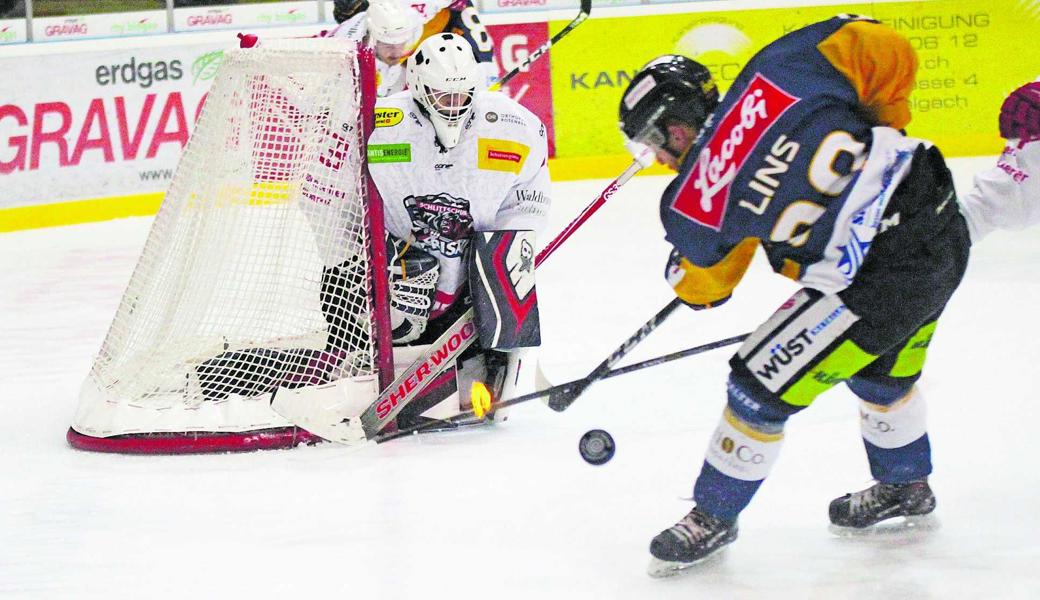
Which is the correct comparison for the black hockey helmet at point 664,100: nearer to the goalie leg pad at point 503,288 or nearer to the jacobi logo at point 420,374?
the goalie leg pad at point 503,288

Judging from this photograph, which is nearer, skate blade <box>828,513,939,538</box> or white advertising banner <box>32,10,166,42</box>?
skate blade <box>828,513,939,538</box>

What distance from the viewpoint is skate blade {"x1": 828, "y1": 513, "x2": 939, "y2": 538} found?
8.65 feet

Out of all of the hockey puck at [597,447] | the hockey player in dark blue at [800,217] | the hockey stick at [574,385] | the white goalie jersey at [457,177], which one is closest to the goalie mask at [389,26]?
the white goalie jersey at [457,177]

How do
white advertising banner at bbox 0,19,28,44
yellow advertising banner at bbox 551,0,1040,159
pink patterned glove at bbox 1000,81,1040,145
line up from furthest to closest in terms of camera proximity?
yellow advertising banner at bbox 551,0,1040,159 < white advertising banner at bbox 0,19,28,44 < pink patterned glove at bbox 1000,81,1040,145

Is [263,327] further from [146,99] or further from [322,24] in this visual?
[322,24]

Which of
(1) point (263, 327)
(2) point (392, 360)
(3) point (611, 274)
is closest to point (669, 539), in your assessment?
(2) point (392, 360)

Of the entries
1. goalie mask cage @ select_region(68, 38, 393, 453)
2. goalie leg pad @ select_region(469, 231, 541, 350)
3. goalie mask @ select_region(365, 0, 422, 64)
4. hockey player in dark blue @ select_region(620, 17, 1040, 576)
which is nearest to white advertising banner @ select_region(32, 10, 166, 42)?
goalie mask @ select_region(365, 0, 422, 64)

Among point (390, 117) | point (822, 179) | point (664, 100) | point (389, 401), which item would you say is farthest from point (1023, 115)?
point (389, 401)

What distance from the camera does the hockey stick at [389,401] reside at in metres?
3.36

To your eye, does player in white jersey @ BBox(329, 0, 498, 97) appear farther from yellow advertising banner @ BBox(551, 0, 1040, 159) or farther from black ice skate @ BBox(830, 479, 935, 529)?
yellow advertising banner @ BBox(551, 0, 1040, 159)

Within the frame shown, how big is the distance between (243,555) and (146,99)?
464cm

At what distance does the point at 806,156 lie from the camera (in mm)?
2197

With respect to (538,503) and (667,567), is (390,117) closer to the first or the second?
(538,503)

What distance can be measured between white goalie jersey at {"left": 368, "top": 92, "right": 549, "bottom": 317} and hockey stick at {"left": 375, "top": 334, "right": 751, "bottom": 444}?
1.04 ft
